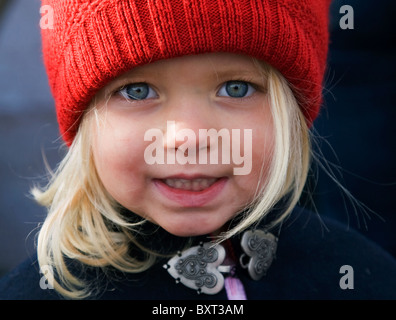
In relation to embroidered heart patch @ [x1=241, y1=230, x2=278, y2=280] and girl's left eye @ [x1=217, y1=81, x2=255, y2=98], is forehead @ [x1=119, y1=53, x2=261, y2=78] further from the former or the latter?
embroidered heart patch @ [x1=241, y1=230, x2=278, y2=280]

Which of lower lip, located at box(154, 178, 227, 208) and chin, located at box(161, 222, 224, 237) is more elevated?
lower lip, located at box(154, 178, 227, 208)

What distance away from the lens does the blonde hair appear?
4.02ft

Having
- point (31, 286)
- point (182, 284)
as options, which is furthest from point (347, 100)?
point (31, 286)

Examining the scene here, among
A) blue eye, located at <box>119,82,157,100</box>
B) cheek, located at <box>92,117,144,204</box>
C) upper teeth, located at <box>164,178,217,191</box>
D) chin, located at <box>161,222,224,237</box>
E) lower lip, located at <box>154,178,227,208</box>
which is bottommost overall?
chin, located at <box>161,222,224,237</box>

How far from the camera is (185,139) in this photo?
3.61 ft

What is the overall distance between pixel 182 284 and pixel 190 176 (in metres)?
0.28

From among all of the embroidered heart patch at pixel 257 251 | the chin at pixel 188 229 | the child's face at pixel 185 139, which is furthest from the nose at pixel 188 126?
the embroidered heart patch at pixel 257 251

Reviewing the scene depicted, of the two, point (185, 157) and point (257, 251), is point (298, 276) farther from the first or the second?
point (185, 157)

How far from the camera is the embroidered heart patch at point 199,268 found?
49.8 inches

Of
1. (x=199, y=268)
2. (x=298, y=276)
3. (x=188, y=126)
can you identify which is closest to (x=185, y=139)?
(x=188, y=126)

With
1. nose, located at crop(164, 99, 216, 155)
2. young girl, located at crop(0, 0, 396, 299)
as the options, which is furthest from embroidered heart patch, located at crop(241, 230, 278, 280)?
nose, located at crop(164, 99, 216, 155)

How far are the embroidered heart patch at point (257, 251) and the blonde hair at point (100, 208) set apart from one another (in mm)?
30

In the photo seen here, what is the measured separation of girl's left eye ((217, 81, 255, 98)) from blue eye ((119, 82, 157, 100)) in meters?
0.13

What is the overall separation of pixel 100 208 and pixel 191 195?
25 centimetres
